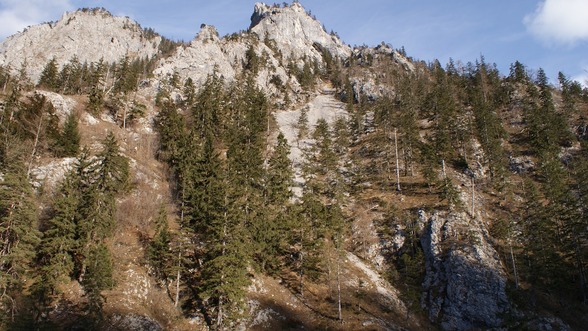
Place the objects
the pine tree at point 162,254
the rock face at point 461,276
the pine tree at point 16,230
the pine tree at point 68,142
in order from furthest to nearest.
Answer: the pine tree at point 68,142, the rock face at point 461,276, the pine tree at point 162,254, the pine tree at point 16,230

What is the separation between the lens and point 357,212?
5719 centimetres

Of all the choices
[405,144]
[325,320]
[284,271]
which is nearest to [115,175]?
[284,271]

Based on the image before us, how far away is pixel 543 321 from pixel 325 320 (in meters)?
22.4

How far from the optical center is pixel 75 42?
509 ft

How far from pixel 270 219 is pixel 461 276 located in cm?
2268

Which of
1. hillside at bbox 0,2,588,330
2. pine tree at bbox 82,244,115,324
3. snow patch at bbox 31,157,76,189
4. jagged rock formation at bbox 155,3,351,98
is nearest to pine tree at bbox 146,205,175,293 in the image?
hillside at bbox 0,2,588,330

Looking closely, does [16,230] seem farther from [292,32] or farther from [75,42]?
[292,32]

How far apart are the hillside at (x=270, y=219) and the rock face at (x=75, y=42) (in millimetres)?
74864

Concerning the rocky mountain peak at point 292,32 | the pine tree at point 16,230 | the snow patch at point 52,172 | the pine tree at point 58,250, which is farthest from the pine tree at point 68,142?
the rocky mountain peak at point 292,32

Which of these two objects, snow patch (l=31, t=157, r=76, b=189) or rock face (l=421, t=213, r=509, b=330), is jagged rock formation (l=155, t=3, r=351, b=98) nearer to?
snow patch (l=31, t=157, r=76, b=189)

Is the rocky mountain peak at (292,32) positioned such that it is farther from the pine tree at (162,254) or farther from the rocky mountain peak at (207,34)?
the pine tree at (162,254)

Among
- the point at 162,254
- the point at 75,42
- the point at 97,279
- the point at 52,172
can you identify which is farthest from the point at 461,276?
the point at 75,42

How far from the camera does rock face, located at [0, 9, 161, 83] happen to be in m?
148

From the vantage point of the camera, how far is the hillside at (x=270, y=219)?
3109 centimetres
